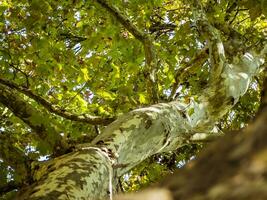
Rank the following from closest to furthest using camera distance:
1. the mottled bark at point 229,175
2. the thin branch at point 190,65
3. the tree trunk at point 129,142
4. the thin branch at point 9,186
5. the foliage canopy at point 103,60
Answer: the mottled bark at point 229,175, the tree trunk at point 129,142, the thin branch at point 9,186, the foliage canopy at point 103,60, the thin branch at point 190,65

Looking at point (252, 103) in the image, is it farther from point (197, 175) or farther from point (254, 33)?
point (197, 175)

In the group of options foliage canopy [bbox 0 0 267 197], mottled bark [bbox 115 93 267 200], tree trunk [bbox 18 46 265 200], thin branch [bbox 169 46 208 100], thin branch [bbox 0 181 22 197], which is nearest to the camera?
mottled bark [bbox 115 93 267 200]

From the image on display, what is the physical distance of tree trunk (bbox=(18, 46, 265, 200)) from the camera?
7.05 ft

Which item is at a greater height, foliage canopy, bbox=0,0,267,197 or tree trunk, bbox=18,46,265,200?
foliage canopy, bbox=0,0,267,197

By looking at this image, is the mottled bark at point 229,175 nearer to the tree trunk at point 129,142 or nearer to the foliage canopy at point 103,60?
the tree trunk at point 129,142

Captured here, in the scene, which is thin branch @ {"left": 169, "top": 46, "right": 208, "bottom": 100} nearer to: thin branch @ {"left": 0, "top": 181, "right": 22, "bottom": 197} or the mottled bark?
thin branch @ {"left": 0, "top": 181, "right": 22, "bottom": 197}

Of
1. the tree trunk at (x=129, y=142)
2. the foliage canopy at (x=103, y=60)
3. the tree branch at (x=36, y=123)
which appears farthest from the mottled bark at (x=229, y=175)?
the foliage canopy at (x=103, y=60)

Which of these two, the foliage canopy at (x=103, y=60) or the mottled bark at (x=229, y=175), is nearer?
the mottled bark at (x=229, y=175)

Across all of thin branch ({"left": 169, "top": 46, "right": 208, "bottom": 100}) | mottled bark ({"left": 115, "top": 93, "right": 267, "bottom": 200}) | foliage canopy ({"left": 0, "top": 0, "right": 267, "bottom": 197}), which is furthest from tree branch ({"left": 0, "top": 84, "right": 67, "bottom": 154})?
mottled bark ({"left": 115, "top": 93, "right": 267, "bottom": 200})

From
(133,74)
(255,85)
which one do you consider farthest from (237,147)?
Result: (255,85)

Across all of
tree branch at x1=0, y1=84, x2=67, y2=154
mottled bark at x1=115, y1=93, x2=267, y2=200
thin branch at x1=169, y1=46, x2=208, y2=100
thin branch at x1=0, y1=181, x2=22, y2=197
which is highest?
thin branch at x1=169, y1=46, x2=208, y2=100

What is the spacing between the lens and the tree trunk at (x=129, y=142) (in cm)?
215

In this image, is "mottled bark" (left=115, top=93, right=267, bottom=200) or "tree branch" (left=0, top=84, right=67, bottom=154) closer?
"mottled bark" (left=115, top=93, right=267, bottom=200)

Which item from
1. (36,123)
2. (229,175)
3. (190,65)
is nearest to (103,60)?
(190,65)
